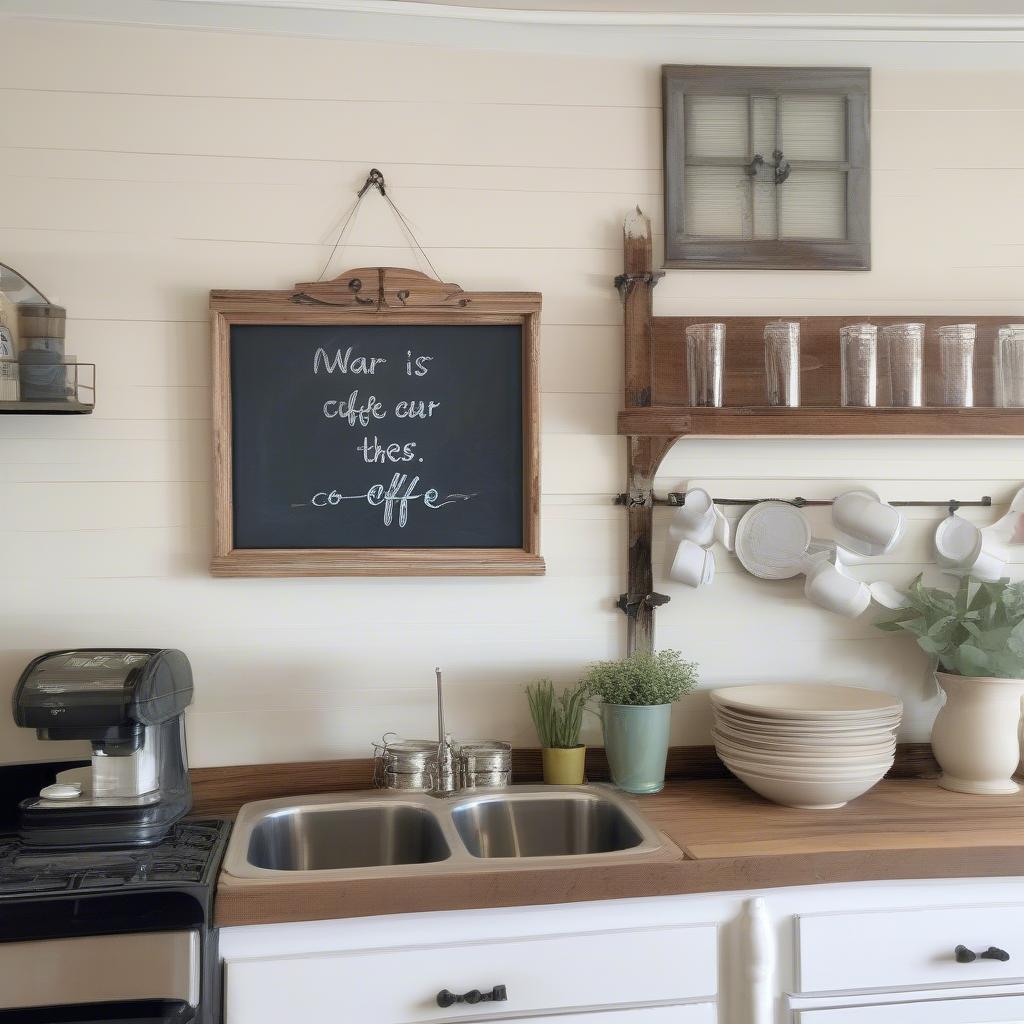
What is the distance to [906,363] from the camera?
2.15 m

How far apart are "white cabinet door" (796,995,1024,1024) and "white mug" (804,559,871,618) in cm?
79

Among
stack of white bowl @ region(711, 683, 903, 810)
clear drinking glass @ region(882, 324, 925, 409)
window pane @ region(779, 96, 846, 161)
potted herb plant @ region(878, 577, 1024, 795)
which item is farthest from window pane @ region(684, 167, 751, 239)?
stack of white bowl @ region(711, 683, 903, 810)

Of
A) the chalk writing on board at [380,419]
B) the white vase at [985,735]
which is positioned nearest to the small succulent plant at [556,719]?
the chalk writing on board at [380,419]

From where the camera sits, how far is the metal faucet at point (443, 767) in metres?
2.10

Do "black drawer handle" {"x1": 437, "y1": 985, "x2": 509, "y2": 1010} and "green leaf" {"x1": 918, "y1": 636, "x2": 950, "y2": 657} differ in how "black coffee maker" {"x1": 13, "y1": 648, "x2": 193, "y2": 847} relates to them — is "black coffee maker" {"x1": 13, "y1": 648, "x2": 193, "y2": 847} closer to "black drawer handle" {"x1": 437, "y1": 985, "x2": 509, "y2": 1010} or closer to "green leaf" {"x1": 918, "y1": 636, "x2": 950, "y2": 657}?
"black drawer handle" {"x1": 437, "y1": 985, "x2": 509, "y2": 1010}

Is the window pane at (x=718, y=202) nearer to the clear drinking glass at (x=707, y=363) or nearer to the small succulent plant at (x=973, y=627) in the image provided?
the clear drinking glass at (x=707, y=363)

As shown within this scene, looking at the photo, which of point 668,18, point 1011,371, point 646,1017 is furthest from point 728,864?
point 668,18

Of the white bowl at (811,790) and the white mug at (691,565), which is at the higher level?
the white mug at (691,565)

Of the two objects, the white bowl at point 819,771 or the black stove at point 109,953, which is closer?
the black stove at point 109,953

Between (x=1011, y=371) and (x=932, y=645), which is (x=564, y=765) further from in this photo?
(x=1011, y=371)

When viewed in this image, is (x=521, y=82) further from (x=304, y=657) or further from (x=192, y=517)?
(x=304, y=657)

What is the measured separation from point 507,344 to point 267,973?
4.16 feet

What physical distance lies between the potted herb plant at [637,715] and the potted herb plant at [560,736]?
0.06 m

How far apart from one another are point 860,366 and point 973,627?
0.58 m
